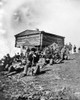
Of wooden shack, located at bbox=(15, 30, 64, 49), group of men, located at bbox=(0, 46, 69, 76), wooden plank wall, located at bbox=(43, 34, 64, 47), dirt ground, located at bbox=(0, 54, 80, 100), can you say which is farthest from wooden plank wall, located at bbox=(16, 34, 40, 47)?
dirt ground, located at bbox=(0, 54, 80, 100)

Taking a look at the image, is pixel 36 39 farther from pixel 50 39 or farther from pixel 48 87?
pixel 48 87

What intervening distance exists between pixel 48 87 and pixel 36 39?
63.6 feet

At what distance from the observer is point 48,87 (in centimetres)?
1247

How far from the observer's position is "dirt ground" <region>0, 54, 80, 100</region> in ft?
33.3

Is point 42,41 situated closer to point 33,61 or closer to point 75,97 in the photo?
point 33,61

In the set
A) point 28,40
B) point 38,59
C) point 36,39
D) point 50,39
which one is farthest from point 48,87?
point 28,40

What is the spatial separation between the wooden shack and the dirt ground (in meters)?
13.6

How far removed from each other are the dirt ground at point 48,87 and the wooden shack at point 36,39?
13633mm

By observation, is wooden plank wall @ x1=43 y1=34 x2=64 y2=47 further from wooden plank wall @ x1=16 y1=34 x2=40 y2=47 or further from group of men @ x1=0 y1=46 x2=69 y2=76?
group of men @ x1=0 y1=46 x2=69 y2=76

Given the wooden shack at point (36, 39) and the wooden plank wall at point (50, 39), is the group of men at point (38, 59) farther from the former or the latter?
the wooden plank wall at point (50, 39)

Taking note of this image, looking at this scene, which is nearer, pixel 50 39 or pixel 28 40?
pixel 50 39

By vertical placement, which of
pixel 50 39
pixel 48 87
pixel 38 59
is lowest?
pixel 48 87

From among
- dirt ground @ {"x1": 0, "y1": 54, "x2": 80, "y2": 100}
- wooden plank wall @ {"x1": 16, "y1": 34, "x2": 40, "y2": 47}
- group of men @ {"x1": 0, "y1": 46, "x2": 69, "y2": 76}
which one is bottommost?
dirt ground @ {"x1": 0, "y1": 54, "x2": 80, "y2": 100}

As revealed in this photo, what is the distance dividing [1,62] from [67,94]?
1603 cm
